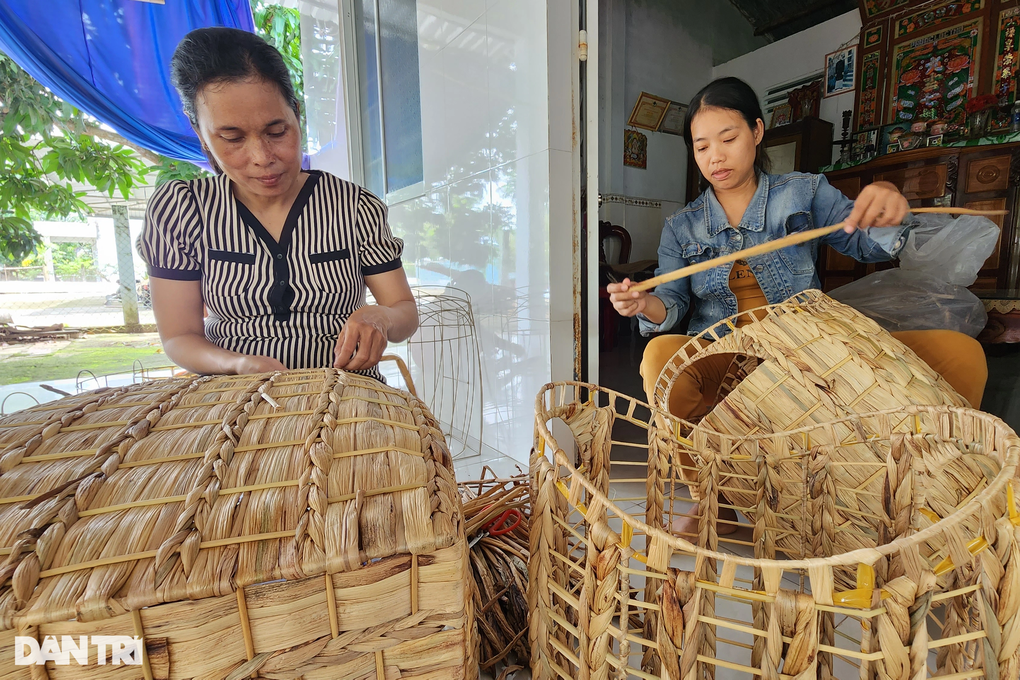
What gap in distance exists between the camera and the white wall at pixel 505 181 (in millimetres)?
1472

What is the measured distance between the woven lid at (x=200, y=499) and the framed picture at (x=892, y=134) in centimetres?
321

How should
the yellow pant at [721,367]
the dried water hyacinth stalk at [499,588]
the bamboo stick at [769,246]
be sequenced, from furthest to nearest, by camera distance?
the yellow pant at [721,367], the bamboo stick at [769,246], the dried water hyacinth stalk at [499,588]

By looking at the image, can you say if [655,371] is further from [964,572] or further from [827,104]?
[827,104]

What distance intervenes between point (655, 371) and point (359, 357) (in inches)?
29.2

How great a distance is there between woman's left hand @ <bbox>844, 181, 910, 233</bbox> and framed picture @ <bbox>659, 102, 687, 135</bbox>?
7.73ft

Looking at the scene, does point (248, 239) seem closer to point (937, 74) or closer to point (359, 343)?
point (359, 343)

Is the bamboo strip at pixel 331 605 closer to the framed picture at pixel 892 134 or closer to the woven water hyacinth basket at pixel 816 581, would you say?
the woven water hyacinth basket at pixel 816 581

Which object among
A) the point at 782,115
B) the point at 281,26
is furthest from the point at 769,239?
the point at 281,26

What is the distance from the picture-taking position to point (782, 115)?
3.02 metres

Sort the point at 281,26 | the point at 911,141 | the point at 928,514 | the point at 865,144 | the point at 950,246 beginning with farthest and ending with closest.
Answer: the point at 281,26
the point at 865,144
the point at 911,141
the point at 950,246
the point at 928,514

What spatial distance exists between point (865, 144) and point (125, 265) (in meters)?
4.30

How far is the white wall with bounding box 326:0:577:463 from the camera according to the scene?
1.47 m

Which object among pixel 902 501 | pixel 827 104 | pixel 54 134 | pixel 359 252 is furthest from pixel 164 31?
pixel 827 104

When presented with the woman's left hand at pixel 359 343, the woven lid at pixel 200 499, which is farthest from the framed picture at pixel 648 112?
the woven lid at pixel 200 499
